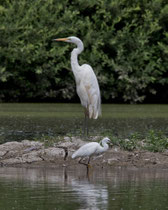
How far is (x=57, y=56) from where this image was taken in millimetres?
34375

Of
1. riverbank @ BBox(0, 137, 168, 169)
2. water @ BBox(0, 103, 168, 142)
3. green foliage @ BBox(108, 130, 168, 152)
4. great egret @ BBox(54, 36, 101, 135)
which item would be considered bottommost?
water @ BBox(0, 103, 168, 142)

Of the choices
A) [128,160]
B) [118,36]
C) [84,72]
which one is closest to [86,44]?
[118,36]

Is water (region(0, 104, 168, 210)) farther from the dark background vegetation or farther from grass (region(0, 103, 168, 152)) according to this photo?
the dark background vegetation

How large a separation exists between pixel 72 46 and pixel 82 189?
2713cm

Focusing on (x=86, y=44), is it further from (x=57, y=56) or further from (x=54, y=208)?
(x=54, y=208)

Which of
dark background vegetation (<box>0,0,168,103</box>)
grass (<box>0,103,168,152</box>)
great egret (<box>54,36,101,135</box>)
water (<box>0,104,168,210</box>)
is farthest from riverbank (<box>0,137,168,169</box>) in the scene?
dark background vegetation (<box>0,0,168,103</box>)

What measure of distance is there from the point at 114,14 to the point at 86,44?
227 cm

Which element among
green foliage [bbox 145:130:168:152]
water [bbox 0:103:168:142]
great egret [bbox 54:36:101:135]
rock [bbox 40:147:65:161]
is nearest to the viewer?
rock [bbox 40:147:65:161]

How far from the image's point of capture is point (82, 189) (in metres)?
8.41

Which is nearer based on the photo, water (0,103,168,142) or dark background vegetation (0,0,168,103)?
water (0,103,168,142)

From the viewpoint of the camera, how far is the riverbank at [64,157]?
1120cm

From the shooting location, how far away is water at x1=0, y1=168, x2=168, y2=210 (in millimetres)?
7273

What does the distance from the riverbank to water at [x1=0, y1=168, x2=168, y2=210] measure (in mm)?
460

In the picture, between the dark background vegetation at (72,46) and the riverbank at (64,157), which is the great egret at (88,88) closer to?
the riverbank at (64,157)
